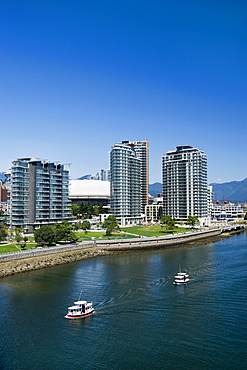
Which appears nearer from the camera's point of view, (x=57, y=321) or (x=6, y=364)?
(x=6, y=364)

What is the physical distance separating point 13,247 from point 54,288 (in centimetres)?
2179

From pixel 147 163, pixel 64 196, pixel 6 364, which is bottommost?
pixel 6 364

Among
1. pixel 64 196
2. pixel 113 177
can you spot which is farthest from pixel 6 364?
pixel 113 177

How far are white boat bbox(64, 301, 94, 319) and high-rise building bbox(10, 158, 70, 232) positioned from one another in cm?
5215

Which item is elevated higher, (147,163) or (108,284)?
(147,163)

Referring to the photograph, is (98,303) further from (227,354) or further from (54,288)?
(227,354)

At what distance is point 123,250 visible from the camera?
67.0 m

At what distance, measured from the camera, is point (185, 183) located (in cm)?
11631

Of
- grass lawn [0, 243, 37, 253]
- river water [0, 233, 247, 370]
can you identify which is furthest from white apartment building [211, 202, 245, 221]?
river water [0, 233, 247, 370]

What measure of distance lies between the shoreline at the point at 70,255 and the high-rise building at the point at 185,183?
3173 centimetres

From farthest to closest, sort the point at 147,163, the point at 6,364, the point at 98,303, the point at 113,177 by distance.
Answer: the point at 147,163
the point at 113,177
the point at 98,303
the point at 6,364

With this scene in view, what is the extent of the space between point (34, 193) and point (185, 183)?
2132 inches

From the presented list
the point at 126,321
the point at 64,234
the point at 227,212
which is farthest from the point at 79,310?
the point at 227,212

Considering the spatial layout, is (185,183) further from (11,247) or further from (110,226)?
(11,247)
